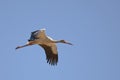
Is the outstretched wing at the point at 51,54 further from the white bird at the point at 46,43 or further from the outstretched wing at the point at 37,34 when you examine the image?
the outstretched wing at the point at 37,34

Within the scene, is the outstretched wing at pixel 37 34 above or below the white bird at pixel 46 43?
above

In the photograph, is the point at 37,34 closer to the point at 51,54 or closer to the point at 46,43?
the point at 46,43

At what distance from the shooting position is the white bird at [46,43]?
18.7m

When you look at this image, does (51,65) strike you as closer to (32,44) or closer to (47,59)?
(47,59)

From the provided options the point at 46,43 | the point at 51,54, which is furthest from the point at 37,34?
the point at 51,54

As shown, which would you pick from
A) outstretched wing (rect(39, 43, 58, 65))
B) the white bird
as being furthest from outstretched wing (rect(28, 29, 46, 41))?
outstretched wing (rect(39, 43, 58, 65))

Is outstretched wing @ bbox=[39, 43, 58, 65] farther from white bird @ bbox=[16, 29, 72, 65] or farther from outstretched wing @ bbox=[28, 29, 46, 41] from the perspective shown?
outstretched wing @ bbox=[28, 29, 46, 41]

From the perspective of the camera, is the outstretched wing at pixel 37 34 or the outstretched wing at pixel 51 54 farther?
the outstretched wing at pixel 51 54

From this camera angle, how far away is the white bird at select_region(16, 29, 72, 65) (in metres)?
18.7

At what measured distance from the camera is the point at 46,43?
19375mm

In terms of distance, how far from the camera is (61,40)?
20062 mm

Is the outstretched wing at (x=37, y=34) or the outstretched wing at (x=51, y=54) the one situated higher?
the outstretched wing at (x=37, y=34)

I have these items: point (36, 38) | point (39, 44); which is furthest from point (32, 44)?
point (39, 44)

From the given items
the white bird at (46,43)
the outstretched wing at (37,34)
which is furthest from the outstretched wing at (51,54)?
the outstretched wing at (37,34)
